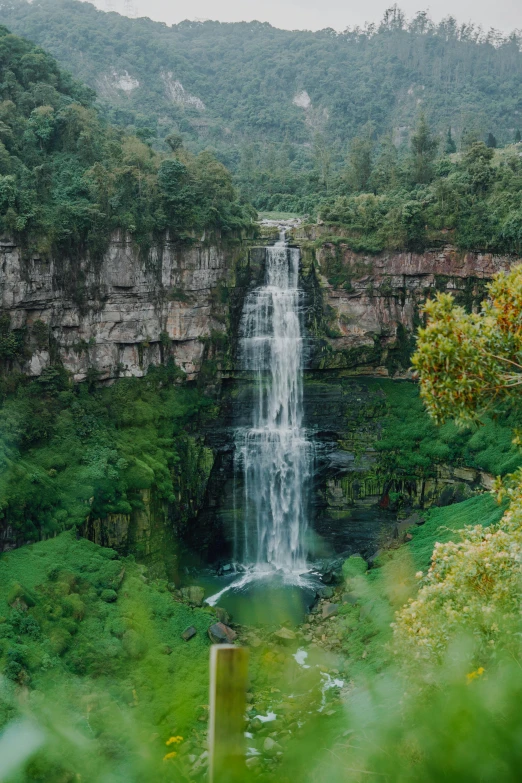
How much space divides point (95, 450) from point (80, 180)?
895 centimetres

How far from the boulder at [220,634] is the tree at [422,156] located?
2283 cm

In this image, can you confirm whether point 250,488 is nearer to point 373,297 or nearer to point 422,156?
point 373,297

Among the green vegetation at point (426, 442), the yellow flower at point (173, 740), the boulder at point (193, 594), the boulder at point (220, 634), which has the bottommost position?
the boulder at point (193, 594)

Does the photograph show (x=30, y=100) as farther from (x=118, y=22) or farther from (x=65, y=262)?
(x=118, y=22)

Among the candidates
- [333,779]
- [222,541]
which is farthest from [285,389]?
[333,779]

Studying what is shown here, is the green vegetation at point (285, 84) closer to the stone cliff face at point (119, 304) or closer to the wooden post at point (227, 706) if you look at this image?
the stone cliff face at point (119, 304)

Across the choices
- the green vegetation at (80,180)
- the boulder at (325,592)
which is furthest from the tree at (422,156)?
the boulder at (325,592)

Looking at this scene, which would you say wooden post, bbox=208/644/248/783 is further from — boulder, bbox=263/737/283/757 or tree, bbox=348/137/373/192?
tree, bbox=348/137/373/192

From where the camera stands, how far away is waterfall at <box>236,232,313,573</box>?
22.5m

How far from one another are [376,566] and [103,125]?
20.8m

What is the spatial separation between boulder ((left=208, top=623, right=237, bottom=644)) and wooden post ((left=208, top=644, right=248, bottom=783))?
1381 centimetres

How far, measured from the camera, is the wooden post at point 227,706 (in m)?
1.98

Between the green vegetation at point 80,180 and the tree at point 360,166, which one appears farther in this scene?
the tree at point 360,166

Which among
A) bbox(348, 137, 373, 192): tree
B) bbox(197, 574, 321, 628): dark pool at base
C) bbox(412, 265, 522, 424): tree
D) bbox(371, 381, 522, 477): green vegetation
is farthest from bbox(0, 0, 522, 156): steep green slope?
bbox(412, 265, 522, 424): tree
